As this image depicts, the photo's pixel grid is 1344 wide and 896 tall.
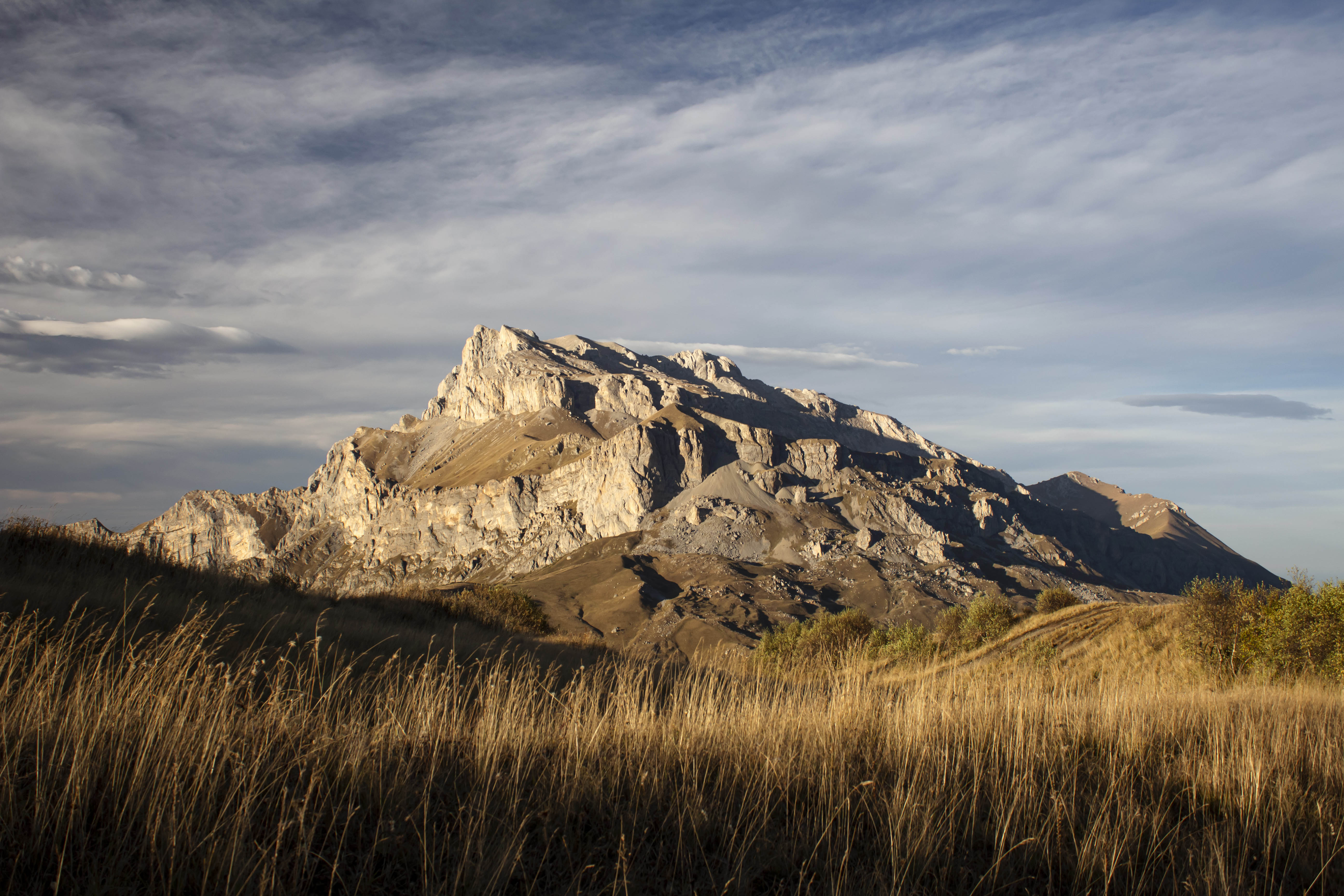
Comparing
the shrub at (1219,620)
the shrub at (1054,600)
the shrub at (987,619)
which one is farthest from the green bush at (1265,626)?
the shrub at (1054,600)

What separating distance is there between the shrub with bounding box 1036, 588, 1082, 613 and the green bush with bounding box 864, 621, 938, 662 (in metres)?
11.0

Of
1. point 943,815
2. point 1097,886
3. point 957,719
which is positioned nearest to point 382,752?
point 943,815

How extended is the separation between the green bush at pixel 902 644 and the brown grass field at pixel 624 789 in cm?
2851

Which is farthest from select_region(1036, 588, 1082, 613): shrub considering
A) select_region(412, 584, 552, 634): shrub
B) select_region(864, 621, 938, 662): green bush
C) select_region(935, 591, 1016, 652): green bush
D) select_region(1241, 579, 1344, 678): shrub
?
select_region(412, 584, 552, 634): shrub

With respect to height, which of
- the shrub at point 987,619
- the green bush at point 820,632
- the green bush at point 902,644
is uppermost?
the shrub at point 987,619

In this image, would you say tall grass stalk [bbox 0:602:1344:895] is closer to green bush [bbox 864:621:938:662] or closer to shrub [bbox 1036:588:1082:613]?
green bush [bbox 864:621:938:662]

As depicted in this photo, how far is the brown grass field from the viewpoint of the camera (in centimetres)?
383

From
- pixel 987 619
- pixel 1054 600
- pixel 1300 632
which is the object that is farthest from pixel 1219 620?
pixel 1054 600

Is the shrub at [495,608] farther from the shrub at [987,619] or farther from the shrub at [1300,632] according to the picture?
the shrub at [987,619]

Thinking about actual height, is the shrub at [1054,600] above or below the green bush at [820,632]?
above

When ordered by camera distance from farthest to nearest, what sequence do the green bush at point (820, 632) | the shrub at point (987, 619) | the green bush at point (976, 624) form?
1. the green bush at point (820, 632)
2. the shrub at point (987, 619)
3. the green bush at point (976, 624)

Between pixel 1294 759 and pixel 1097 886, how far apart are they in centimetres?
431

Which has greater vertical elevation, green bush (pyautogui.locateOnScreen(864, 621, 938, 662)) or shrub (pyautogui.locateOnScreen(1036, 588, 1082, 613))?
shrub (pyautogui.locateOnScreen(1036, 588, 1082, 613))

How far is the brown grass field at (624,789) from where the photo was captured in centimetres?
383
